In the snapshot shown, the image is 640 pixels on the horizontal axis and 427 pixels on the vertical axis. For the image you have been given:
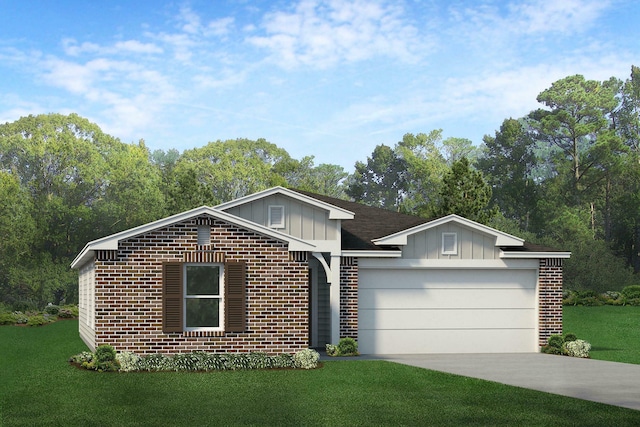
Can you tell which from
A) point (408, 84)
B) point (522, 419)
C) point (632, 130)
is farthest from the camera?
point (632, 130)

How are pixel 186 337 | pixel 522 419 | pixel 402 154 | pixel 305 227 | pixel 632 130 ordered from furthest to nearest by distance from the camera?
pixel 402 154
pixel 632 130
pixel 305 227
pixel 186 337
pixel 522 419

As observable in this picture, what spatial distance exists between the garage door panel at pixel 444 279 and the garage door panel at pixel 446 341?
1.21 metres

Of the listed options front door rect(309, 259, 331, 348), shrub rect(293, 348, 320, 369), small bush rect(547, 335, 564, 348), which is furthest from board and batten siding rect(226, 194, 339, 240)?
small bush rect(547, 335, 564, 348)

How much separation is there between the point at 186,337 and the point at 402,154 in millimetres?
67691

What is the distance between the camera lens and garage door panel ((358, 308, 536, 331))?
72.7ft

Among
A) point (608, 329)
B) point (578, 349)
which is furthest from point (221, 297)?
point (608, 329)

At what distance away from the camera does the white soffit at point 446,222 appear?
861 inches

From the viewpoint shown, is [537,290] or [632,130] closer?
[537,290]

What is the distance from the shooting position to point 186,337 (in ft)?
62.3

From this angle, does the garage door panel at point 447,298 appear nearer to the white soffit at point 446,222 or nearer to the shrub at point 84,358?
the white soffit at point 446,222

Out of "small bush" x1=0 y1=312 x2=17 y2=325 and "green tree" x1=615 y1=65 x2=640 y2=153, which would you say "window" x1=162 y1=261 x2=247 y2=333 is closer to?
"small bush" x1=0 y1=312 x2=17 y2=325

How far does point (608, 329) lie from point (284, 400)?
20.1 meters

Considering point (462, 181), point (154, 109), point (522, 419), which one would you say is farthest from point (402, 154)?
point (522, 419)

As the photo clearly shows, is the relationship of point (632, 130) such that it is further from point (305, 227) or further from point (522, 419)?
point (522, 419)
